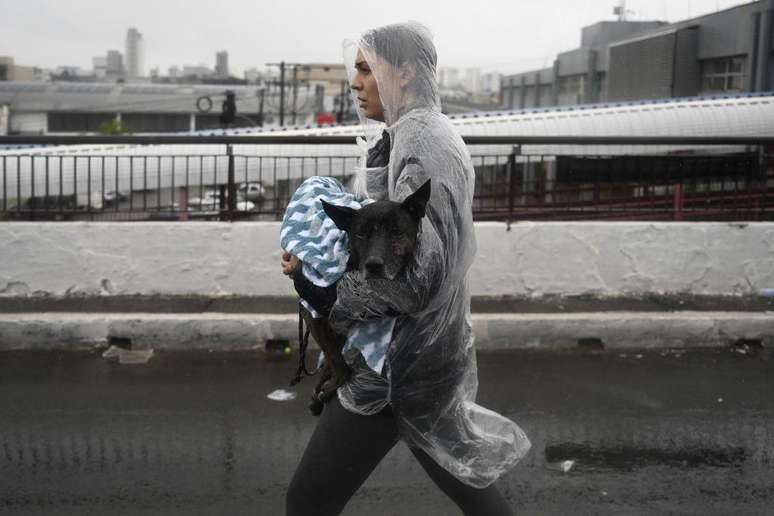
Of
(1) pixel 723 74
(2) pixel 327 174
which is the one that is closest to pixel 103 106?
(1) pixel 723 74

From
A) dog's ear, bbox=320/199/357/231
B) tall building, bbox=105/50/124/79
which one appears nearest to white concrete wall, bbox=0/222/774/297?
dog's ear, bbox=320/199/357/231

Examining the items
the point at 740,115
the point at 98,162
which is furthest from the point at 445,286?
the point at 740,115

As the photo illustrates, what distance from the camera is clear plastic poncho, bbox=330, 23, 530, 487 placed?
2.45 metres

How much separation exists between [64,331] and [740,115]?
41.3 feet

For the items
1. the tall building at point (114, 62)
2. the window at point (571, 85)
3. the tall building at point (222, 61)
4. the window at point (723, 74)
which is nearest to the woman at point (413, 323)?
the window at point (723, 74)

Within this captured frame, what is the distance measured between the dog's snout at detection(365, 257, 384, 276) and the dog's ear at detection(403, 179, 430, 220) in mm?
163

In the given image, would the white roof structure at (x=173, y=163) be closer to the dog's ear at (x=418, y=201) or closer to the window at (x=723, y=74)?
the dog's ear at (x=418, y=201)

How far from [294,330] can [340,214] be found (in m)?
4.61

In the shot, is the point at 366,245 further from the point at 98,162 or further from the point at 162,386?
the point at 98,162

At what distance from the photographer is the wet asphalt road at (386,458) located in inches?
163

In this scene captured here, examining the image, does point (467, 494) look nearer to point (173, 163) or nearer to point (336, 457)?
point (336, 457)

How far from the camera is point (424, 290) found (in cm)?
245

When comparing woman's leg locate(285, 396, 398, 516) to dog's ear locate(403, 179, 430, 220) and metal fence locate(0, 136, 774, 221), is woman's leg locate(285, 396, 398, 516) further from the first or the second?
metal fence locate(0, 136, 774, 221)

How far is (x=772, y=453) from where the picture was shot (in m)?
4.80
